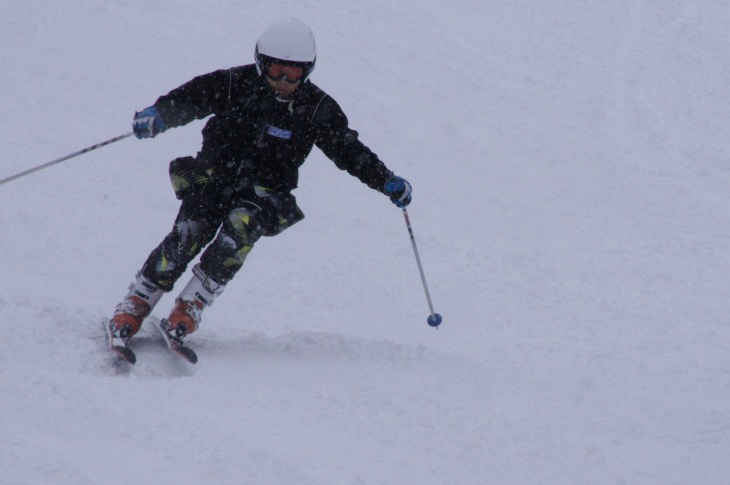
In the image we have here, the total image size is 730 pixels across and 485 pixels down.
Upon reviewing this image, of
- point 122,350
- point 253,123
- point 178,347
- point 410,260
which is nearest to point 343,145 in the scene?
point 253,123

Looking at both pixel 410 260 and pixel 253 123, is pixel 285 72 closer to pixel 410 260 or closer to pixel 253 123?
pixel 253 123

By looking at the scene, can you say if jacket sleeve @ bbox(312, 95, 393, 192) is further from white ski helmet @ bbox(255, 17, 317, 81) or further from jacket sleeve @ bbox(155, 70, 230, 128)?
jacket sleeve @ bbox(155, 70, 230, 128)

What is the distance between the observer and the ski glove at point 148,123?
16.3 feet

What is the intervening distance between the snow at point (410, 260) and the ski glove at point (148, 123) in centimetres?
124

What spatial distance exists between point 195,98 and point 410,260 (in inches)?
136

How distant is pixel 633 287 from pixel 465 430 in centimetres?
353

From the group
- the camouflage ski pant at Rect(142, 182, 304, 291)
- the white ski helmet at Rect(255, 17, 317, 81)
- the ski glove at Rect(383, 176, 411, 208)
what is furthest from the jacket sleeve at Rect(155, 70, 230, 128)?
the ski glove at Rect(383, 176, 411, 208)

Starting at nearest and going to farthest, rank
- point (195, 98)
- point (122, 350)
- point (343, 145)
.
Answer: point (122, 350) < point (195, 98) < point (343, 145)

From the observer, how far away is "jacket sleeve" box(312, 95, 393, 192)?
517cm

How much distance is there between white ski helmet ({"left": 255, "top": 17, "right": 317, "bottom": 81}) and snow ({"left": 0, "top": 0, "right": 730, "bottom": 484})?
183 centimetres

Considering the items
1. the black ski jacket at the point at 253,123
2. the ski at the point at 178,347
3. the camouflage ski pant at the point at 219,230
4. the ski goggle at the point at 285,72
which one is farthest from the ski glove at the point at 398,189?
the ski at the point at 178,347

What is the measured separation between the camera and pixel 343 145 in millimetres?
5281

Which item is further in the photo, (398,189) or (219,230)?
(398,189)

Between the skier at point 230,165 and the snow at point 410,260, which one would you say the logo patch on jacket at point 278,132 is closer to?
the skier at point 230,165
